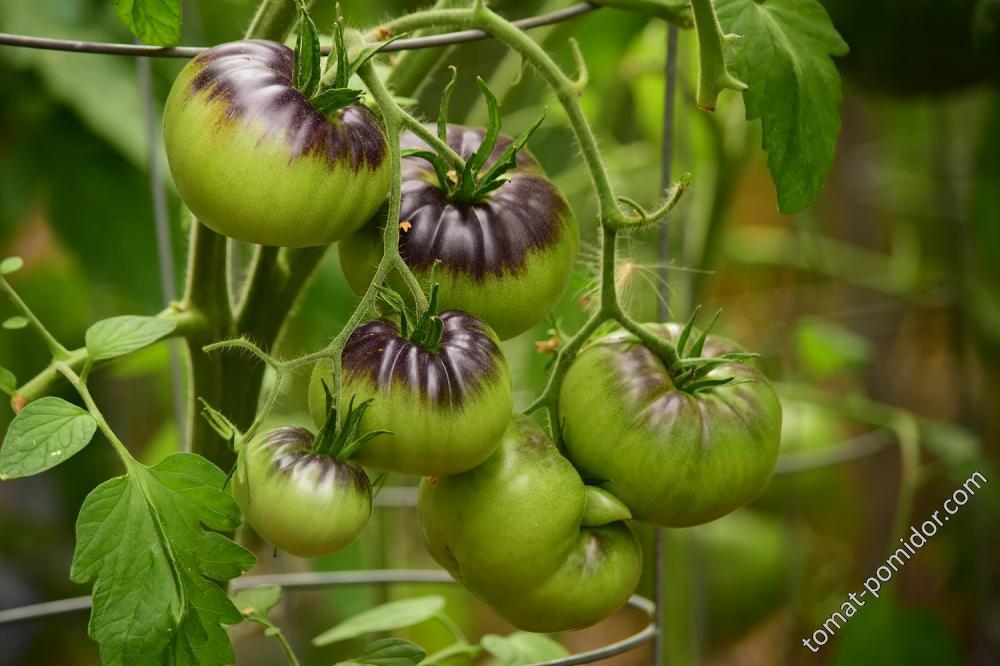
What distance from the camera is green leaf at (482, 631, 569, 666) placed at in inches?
17.3

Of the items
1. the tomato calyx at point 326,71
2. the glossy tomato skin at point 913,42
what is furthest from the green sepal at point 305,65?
the glossy tomato skin at point 913,42

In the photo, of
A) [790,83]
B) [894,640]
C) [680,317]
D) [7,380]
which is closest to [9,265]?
[7,380]

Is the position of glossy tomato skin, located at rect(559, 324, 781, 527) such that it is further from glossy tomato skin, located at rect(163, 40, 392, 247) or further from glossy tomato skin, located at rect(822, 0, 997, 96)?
glossy tomato skin, located at rect(822, 0, 997, 96)

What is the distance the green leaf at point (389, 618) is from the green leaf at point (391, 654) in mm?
57

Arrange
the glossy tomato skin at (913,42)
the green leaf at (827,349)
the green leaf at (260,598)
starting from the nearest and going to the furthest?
the green leaf at (260,598) → the glossy tomato skin at (913,42) → the green leaf at (827,349)

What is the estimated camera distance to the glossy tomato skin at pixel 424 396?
30 cm

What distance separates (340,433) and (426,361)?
3 cm

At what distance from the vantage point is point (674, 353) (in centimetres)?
37

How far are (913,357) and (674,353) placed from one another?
104 centimetres

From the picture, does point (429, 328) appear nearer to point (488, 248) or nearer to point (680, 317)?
point (488, 248)

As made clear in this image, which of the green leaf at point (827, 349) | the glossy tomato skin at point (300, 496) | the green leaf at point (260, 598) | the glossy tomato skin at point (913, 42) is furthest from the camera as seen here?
the green leaf at point (827, 349)

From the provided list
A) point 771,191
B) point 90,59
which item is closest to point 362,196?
point 90,59

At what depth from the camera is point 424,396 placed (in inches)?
11.8

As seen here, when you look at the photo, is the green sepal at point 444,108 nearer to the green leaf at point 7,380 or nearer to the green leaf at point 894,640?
the green leaf at point 7,380
